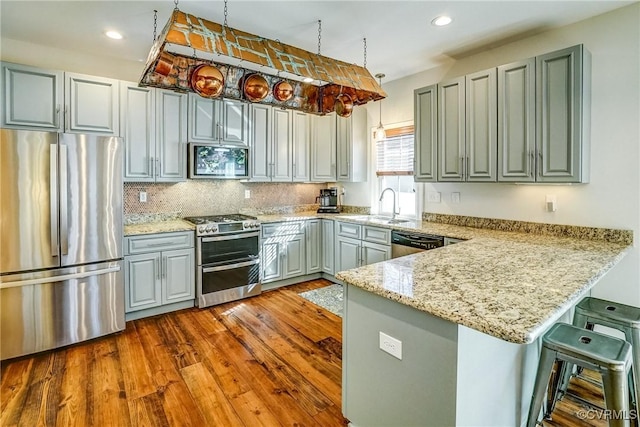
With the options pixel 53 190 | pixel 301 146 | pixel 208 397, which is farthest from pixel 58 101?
pixel 208 397

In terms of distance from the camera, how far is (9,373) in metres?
2.45

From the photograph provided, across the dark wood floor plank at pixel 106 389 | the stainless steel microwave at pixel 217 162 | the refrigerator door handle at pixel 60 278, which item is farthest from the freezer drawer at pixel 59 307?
the stainless steel microwave at pixel 217 162

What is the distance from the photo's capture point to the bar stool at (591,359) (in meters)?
1.47

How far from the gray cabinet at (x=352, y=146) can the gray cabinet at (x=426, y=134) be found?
116 centimetres

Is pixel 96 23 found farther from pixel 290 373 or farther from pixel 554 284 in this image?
pixel 554 284

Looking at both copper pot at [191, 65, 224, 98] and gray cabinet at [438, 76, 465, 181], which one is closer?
copper pot at [191, 65, 224, 98]

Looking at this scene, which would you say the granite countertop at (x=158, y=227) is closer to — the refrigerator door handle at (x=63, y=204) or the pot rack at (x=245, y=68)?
the refrigerator door handle at (x=63, y=204)

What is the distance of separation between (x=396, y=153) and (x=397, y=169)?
21 cm

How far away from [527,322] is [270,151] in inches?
145

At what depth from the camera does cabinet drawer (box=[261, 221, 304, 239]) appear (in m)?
4.15

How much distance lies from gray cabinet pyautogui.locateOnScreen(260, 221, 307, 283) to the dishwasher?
1.33 meters

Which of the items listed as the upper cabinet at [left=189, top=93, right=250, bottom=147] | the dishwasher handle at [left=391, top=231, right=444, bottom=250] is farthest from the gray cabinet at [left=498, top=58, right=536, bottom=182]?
the upper cabinet at [left=189, top=93, right=250, bottom=147]

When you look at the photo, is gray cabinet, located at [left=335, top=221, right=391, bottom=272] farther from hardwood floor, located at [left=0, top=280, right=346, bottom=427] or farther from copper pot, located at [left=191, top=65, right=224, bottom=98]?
copper pot, located at [left=191, top=65, right=224, bottom=98]

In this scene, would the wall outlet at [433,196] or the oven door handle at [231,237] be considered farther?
the wall outlet at [433,196]
